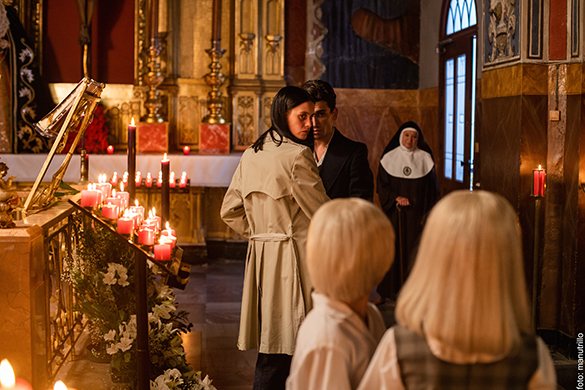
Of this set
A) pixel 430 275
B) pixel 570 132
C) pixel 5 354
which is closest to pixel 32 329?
pixel 5 354

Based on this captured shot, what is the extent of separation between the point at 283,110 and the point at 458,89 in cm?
494

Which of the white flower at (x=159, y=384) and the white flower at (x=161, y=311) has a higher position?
the white flower at (x=161, y=311)

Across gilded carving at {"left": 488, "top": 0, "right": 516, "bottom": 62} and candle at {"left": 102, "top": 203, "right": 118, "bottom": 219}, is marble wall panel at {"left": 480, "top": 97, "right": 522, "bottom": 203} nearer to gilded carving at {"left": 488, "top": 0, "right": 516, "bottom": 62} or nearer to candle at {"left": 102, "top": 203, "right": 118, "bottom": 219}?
gilded carving at {"left": 488, "top": 0, "right": 516, "bottom": 62}

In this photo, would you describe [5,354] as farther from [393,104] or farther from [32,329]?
[393,104]

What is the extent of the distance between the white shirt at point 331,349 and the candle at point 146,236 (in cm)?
118

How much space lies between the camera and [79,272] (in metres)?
3.64

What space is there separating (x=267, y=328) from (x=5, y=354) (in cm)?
119

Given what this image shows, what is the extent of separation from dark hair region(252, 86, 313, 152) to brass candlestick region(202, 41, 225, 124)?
5101 mm

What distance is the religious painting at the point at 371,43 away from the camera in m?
8.83

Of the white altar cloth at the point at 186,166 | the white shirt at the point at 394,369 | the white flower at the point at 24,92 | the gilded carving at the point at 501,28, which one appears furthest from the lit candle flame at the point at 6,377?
the white flower at the point at 24,92

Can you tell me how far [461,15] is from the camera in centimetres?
763

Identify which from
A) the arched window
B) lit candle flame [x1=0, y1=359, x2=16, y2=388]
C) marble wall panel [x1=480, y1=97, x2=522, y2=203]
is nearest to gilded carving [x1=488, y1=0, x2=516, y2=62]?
marble wall panel [x1=480, y1=97, x2=522, y2=203]

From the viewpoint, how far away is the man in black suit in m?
3.96

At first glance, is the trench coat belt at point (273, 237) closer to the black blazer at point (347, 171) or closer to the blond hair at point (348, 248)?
the black blazer at point (347, 171)
